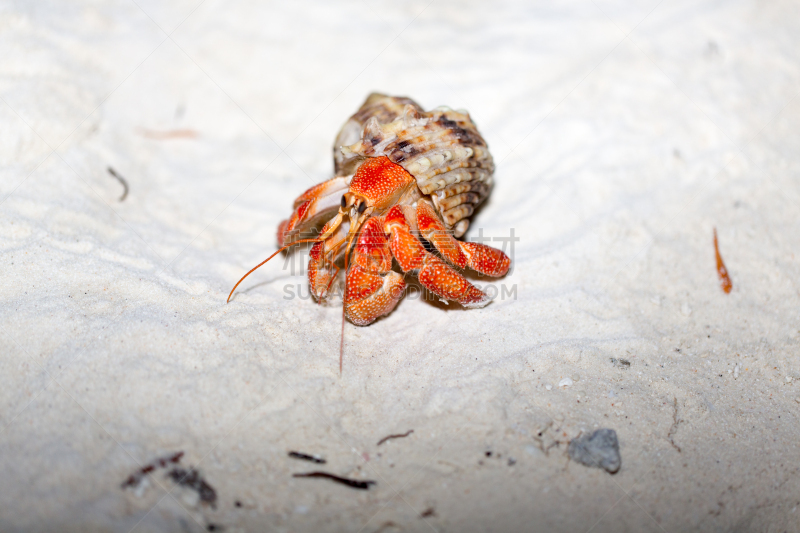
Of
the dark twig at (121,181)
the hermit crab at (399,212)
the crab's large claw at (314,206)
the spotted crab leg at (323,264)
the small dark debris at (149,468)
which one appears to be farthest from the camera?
the dark twig at (121,181)

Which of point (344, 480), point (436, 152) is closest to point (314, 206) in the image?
point (436, 152)

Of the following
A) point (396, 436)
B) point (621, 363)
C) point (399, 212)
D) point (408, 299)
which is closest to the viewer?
point (396, 436)

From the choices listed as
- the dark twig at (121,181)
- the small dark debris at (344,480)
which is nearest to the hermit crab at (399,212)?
the small dark debris at (344,480)

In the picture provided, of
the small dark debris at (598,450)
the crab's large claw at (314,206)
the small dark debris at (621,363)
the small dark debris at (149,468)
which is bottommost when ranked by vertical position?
the small dark debris at (621,363)

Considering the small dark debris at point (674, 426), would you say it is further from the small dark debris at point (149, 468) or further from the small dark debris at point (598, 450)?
the small dark debris at point (149, 468)

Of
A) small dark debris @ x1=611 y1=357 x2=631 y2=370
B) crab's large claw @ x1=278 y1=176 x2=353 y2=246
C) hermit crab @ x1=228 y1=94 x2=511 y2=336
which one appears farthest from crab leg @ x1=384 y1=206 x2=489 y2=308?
small dark debris @ x1=611 y1=357 x2=631 y2=370

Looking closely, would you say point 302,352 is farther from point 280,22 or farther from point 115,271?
point 280,22

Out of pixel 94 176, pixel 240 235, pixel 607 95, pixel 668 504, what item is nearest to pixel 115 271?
pixel 240 235

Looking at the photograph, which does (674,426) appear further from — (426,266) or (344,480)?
(344,480)
